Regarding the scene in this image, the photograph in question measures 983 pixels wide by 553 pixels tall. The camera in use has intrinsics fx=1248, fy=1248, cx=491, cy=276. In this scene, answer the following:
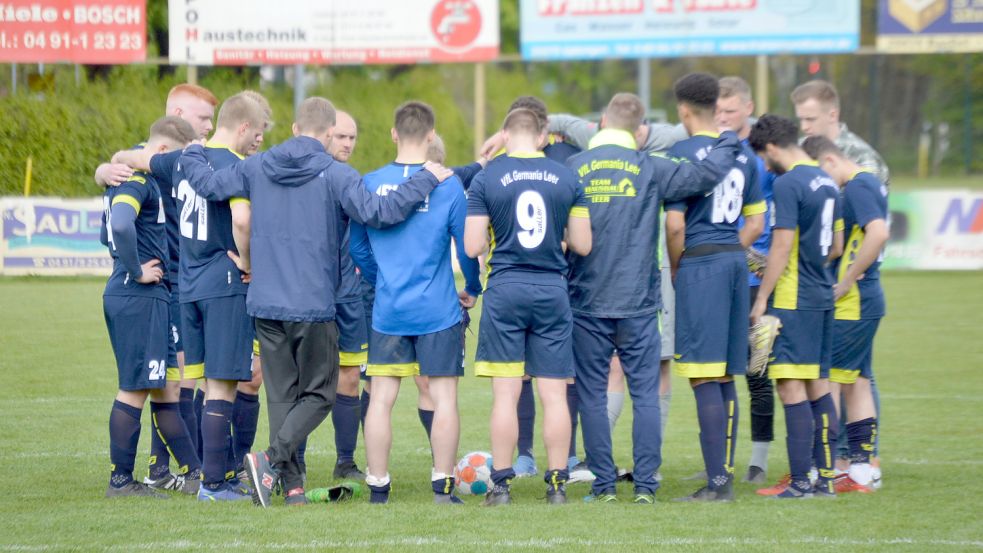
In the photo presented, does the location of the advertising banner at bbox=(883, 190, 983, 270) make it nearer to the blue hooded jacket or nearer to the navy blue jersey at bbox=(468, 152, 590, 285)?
the navy blue jersey at bbox=(468, 152, 590, 285)

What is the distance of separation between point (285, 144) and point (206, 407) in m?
1.56

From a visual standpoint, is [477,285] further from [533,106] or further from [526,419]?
[526,419]

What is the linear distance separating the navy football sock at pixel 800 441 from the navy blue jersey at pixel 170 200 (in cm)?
376

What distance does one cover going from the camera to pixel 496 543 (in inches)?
234

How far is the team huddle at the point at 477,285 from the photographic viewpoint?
6.87 m

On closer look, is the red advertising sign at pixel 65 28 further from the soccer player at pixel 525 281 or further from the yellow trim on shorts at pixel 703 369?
the yellow trim on shorts at pixel 703 369

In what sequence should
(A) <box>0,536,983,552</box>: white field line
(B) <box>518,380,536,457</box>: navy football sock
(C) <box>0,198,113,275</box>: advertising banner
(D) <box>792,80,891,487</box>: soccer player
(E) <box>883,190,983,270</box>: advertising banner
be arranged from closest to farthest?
(A) <box>0,536,983,552</box>: white field line < (D) <box>792,80,891,487</box>: soccer player < (B) <box>518,380,536,457</box>: navy football sock < (C) <box>0,198,113,275</box>: advertising banner < (E) <box>883,190,983,270</box>: advertising banner

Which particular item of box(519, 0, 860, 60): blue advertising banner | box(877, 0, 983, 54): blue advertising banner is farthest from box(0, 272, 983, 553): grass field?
box(877, 0, 983, 54): blue advertising banner

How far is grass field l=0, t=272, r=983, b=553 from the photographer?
601cm

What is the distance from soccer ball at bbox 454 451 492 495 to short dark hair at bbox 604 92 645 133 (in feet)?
7.18

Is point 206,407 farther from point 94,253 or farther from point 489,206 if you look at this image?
point 94,253

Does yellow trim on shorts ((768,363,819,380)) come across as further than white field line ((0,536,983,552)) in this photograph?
Yes

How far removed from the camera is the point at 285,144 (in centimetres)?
688

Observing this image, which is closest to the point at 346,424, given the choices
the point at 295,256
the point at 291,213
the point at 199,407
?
the point at 199,407
